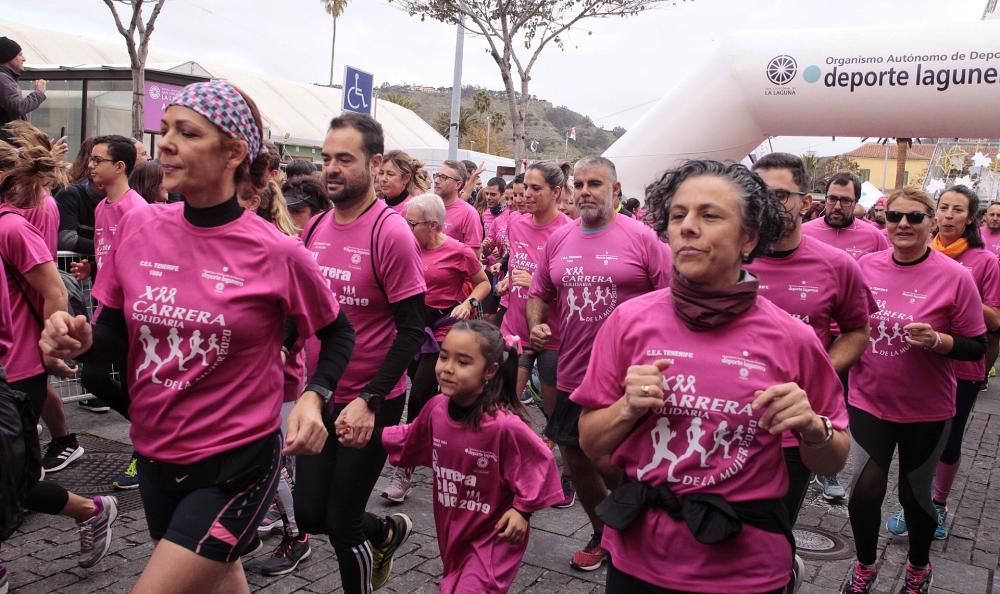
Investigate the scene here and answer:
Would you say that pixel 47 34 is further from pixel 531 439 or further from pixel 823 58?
pixel 531 439

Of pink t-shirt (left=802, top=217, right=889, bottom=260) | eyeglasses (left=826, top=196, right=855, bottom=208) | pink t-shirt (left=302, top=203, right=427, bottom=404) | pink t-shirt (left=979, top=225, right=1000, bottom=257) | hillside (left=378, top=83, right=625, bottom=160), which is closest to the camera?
pink t-shirt (left=302, top=203, right=427, bottom=404)

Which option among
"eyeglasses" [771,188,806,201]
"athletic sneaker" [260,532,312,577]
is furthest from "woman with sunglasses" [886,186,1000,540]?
"athletic sneaker" [260,532,312,577]

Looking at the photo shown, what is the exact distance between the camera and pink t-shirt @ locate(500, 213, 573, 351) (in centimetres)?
638

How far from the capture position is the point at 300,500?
3.62 meters

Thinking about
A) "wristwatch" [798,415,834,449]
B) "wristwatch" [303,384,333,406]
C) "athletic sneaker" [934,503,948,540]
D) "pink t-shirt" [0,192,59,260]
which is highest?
"pink t-shirt" [0,192,59,260]

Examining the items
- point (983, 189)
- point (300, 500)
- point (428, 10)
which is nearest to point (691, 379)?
point (300, 500)

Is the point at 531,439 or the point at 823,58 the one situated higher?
the point at 823,58

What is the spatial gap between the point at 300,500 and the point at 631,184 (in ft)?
40.8

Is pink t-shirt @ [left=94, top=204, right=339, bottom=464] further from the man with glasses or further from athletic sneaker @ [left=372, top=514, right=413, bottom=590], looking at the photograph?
the man with glasses

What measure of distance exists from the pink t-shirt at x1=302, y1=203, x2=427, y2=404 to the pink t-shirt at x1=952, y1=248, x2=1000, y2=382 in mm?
3534

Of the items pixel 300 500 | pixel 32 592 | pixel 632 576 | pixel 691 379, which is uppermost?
pixel 691 379

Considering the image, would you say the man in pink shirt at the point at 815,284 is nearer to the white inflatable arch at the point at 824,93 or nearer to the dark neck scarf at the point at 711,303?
the dark neck scarf at the point at 711,303

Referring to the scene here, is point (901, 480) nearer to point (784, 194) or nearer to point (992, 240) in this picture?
point (784, 194)

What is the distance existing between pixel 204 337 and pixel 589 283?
99.8 inches
